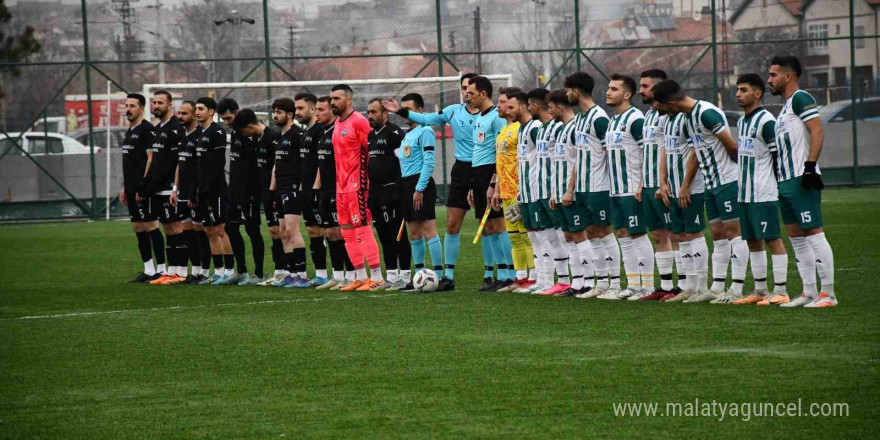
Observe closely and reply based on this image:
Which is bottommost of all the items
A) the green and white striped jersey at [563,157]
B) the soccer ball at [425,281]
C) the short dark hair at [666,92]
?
the soccer ball at [425,281]

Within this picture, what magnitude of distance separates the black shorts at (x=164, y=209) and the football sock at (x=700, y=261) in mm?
6797

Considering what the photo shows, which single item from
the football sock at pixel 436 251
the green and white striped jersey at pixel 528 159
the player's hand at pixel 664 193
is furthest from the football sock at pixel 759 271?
the football sock at pixel 436 251

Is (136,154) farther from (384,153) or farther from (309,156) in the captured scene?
(384,153)

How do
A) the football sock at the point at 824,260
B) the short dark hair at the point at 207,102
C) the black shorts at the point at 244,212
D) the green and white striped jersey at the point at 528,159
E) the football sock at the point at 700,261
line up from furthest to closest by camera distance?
the short dark hair at the point at 207,102
the black shorts at the point at 244,212
the green and white striped jersey at the point at 528,159
the football sock at the point at 700,261
the football sock at the point at 824,260

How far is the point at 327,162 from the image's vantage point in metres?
12.9

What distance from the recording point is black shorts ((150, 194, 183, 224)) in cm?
1479

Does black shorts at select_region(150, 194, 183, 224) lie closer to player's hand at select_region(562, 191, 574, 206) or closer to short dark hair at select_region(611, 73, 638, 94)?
player's hand at select_region(562, 191, 574, 206)

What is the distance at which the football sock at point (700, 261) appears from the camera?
10656mm

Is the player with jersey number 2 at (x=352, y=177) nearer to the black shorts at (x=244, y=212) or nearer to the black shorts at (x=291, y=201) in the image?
the black shorts at (x=291, y=201)

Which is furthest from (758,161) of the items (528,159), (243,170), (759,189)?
(243,170)

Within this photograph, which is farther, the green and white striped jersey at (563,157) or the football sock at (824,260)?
the green and white striped jersey at (563,157)

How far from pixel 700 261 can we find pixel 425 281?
2990 mm

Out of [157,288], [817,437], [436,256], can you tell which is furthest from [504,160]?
[817,437]

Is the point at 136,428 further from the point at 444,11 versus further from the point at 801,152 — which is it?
the point at 444,11
